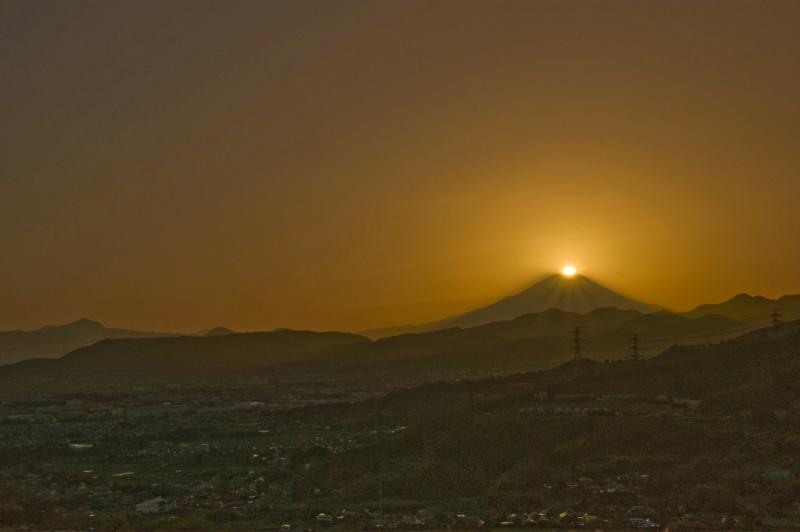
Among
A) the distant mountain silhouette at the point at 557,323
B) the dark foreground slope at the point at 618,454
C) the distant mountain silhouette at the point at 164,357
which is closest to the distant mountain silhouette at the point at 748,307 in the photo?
the distant mountain silhouette at the point at 557,323

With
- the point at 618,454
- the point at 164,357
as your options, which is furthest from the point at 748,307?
the point at 618,454

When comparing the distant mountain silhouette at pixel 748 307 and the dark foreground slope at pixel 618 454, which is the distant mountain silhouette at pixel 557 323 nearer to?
the distant mountain silhouette at pixel 748 307

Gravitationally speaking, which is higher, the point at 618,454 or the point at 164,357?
the point at 164,357

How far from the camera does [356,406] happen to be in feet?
191

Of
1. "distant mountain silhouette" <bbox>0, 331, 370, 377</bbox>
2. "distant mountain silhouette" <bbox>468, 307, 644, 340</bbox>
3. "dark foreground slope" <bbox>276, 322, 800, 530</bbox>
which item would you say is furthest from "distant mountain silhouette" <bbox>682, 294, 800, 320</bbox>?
"dark foreground slope" <bbox>276, 322, 800, 530</bbox>

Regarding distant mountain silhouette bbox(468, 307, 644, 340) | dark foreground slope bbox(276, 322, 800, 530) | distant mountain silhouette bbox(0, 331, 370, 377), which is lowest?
dark foreground slope bbox(276, 322, 800, 530)

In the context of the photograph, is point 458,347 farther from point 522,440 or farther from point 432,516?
point 432,516

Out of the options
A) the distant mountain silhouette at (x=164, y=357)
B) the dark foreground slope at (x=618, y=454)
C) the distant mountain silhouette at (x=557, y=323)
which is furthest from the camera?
the distant mountain silhouette at (x=557, y=323)

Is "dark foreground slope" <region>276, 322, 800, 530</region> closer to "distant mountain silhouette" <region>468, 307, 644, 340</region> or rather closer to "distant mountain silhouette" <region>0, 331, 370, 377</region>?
"distant mountain silhouette" <region>0, 331, 370, 377</region>

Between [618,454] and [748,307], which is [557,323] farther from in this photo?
[618,454]

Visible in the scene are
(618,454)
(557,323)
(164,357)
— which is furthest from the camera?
(557,323)

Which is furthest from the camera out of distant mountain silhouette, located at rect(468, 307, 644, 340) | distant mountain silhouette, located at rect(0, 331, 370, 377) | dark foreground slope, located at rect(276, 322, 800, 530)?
distant mountain silhouette, located at rect(468, 307, 644, 340)

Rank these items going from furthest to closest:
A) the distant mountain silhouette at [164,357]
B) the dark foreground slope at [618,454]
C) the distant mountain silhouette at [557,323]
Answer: the distant mountain silhouette at [557,323] → the distant mountain silhouette at [164,357] → the dark foreground slope at [618,454]

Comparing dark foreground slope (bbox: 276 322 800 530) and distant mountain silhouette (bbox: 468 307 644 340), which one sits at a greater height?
distant mountain silhouette (bbox: 468 307 644 340)
